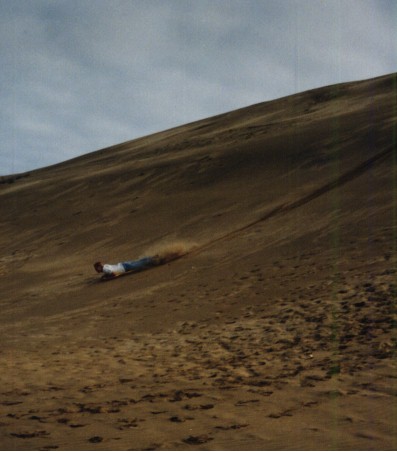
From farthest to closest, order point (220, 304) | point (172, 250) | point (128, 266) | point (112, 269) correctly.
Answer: point (172, 250) → point (128, 266) → point (112, 269) → point (220, 304)

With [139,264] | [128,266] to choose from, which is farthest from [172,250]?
[128,266]

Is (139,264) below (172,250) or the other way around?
below

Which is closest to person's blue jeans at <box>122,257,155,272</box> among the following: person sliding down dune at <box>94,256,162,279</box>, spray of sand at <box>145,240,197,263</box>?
person sliding down dune at <box>94,256,162,279</box>

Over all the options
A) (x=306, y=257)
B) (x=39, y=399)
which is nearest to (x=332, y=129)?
(x=306, y=257)

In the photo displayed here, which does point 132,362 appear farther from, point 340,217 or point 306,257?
point 340,217

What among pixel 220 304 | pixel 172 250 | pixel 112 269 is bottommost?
pixel 220 304

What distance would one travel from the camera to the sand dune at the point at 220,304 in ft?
14.7

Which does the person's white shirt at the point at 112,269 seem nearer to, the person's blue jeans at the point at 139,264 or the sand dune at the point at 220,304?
the person's blue jeans at the point at 139,264

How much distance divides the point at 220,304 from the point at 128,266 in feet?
13.1

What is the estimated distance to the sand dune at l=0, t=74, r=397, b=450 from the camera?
14.7 ft

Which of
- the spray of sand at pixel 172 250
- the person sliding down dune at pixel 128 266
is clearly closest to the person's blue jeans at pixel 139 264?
the person sliding down dune at pixel 128 266

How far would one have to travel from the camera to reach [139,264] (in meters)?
12.6

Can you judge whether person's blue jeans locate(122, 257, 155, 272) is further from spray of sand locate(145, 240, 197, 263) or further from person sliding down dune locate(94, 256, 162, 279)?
spray of sand locate(145, 240, 197, 263)

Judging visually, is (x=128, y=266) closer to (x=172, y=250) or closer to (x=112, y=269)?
(x=112, y=269)
